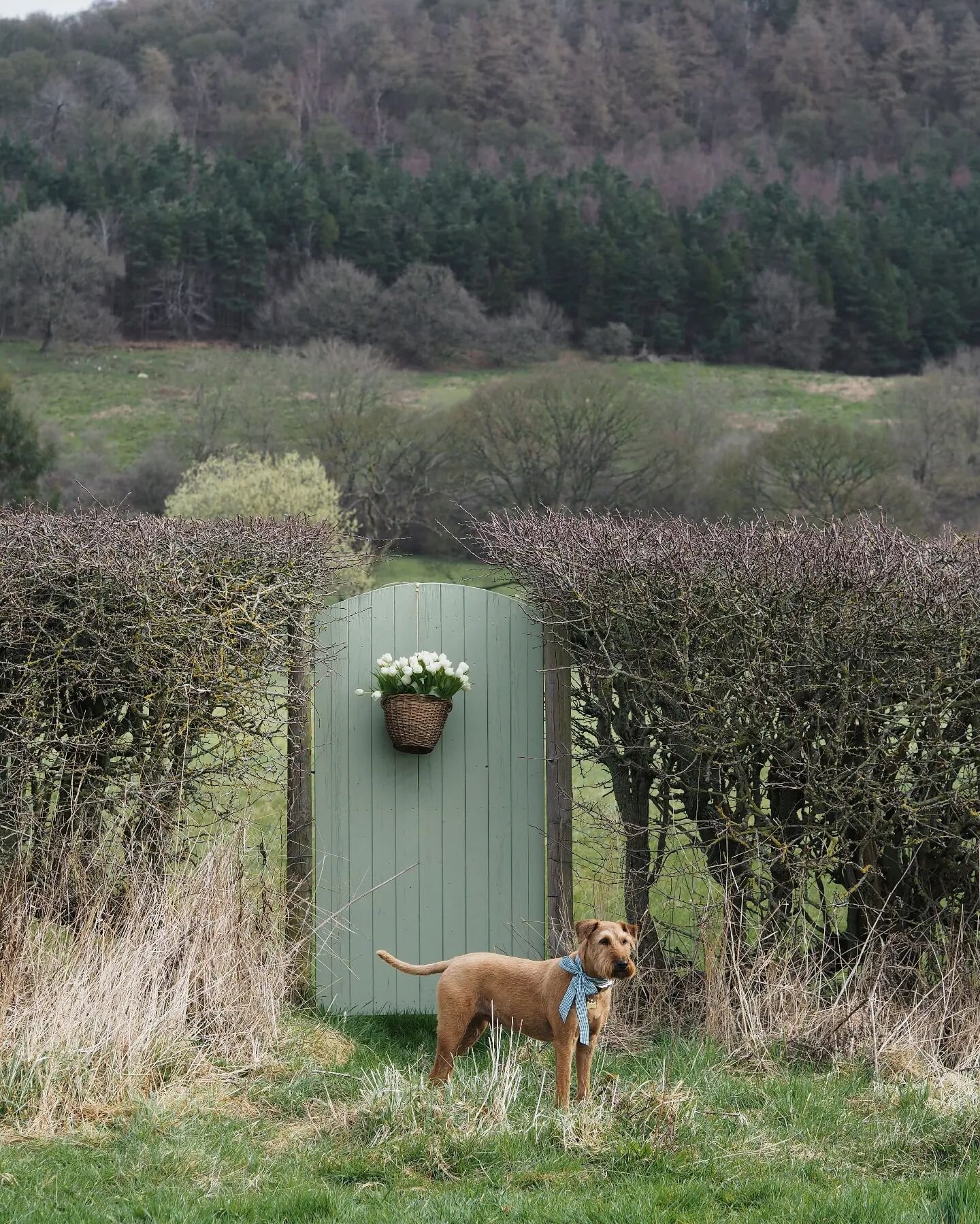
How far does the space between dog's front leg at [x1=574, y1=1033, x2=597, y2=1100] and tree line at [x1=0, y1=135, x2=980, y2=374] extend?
59576mm

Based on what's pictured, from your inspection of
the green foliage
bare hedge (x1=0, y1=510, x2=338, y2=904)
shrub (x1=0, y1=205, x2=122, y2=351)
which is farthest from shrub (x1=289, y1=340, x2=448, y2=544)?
bare hedge (x1=0, y1=510, x2=338, y2=904)

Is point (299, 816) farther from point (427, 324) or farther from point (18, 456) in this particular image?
point (427, 324)

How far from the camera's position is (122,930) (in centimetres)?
543

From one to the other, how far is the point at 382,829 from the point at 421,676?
31.3 inches

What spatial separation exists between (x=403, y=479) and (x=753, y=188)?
5278 cm

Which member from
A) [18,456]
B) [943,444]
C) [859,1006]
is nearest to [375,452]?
[18,456]

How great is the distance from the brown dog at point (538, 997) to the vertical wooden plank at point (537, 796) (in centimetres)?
122

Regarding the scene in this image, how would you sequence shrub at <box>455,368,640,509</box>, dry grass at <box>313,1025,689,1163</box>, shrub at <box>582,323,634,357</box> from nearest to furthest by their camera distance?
1. dry grass at <box>313,1025,689,1163</box>
2. shrub at <box>455,368,640,509</box>
3. shrub at <box>582,323,634,357</box>

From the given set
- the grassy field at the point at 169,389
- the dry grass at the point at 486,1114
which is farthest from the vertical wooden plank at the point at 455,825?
the grassy field at the point at 169,389

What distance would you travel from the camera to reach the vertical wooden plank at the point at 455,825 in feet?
20.6

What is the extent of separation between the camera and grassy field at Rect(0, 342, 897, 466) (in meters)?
49.5

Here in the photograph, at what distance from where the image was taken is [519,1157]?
161 inches

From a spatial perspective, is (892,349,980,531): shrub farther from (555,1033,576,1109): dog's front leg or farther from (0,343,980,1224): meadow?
(555,1033,576,1109): dog's front leg

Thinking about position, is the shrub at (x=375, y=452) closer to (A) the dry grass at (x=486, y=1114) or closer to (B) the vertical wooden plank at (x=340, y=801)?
(B) the vertical wooden plank at (x=340, y=801)
